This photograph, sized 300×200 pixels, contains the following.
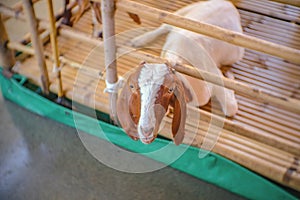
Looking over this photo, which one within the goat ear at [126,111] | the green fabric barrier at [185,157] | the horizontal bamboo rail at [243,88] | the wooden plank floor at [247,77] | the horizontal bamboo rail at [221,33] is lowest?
the green fabric barrier at [185,157]

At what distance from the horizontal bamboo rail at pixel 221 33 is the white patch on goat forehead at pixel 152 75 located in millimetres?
153

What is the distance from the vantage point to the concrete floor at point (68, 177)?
1.32 meters

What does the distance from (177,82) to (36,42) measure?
0.62m

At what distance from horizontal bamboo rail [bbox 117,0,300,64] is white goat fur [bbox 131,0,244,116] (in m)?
0.15

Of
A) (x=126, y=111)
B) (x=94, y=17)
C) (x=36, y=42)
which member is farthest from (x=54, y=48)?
(x=126, y=111)

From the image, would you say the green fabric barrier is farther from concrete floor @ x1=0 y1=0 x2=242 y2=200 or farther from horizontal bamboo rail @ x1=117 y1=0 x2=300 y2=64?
horizontal bamboo rail @ x1=117 y1=0 x2=300 y2=64

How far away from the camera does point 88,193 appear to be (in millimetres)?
1317

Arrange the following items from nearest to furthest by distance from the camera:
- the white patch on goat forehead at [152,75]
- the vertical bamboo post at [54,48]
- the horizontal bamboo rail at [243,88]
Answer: the white patch on goat forehead at [152,75] < the horizontal bamboo rail at [243,88] < the vertical bamboo post at [54,48]

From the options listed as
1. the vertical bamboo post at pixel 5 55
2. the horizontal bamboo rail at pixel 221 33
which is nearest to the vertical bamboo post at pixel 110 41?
the horizontal bamboo rail at pixel 221 33

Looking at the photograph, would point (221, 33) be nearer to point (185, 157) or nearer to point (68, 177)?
point (185, 157)

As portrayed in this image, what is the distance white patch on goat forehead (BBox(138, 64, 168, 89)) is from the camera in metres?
0.90

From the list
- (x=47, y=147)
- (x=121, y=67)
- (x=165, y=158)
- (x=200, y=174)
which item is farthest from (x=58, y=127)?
(x=200, y=174)

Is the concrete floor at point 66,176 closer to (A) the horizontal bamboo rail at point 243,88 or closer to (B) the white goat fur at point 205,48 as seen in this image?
(B) the white goat fur at point 205,48

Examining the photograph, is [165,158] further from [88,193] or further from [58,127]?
[58,127]
